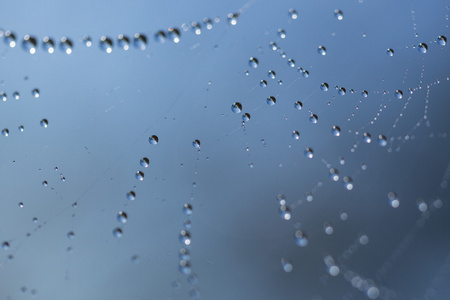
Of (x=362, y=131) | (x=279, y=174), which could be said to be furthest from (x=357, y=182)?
(x=279, y=174)

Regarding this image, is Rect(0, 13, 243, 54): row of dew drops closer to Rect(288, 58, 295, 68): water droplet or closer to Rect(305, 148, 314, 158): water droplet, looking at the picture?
Rect(288, 58, 295, 68): water droplet

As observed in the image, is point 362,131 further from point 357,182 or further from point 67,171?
point 67,171

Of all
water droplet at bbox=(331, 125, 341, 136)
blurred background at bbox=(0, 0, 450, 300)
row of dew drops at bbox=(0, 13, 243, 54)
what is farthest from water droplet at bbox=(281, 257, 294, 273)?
row of dew drops at bbox=(0, 13, 243, 54)

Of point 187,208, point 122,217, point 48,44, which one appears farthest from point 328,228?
point 48,44

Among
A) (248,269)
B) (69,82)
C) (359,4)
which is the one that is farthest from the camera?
(248,269)

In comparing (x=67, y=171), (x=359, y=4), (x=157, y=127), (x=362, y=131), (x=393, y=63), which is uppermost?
(x=359, y=4)

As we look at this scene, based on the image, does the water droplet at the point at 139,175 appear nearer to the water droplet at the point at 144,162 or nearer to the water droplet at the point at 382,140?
the water droplet at the point at 144,162
